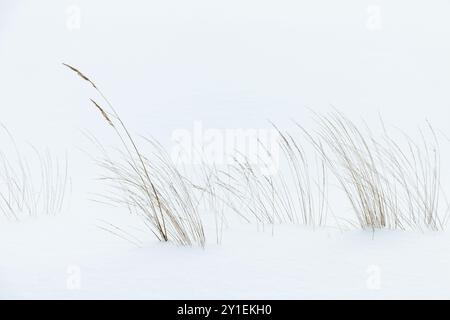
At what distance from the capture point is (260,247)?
2.33 metres

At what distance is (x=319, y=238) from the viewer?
2.40 metres

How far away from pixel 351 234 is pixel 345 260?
246mm

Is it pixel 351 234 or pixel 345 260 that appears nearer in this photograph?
pixel 345 260

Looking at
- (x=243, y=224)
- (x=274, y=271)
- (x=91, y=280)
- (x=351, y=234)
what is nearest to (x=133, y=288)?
(x=91, y=280)

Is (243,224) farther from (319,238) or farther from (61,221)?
(61,221)

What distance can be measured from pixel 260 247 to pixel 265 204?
1.60 feet

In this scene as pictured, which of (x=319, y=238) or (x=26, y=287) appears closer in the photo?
(x=26, y=287)
